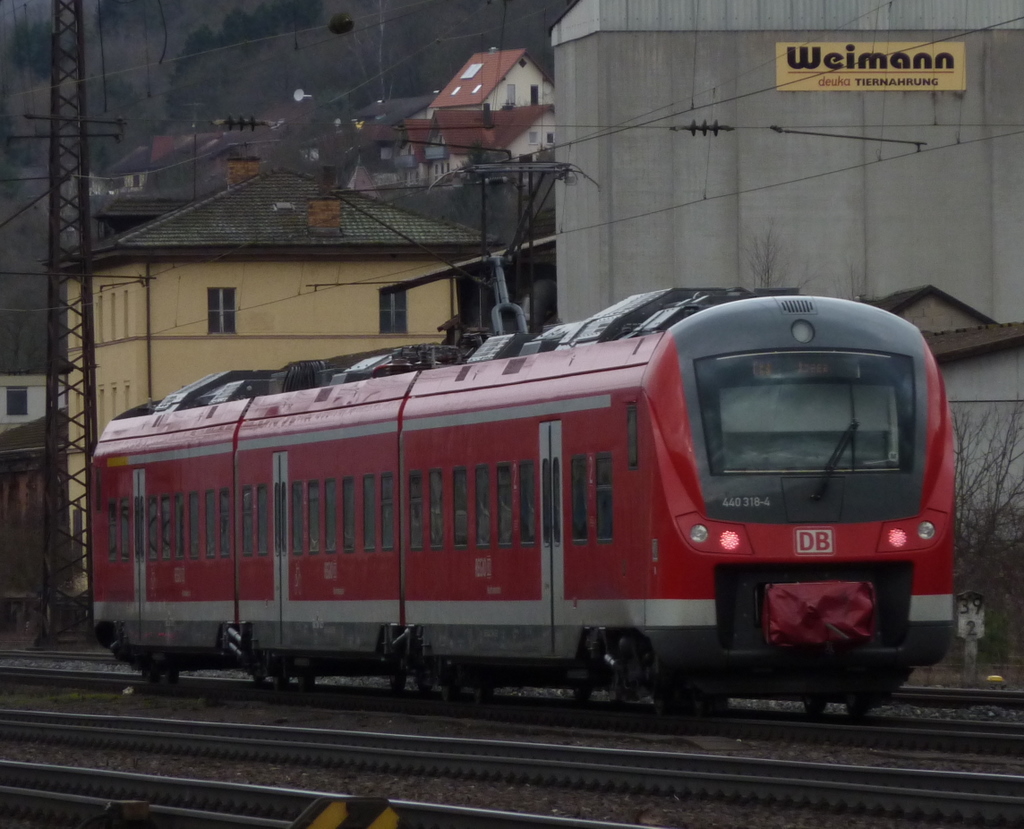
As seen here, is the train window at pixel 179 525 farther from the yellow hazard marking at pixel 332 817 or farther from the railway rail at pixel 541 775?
the yellow hazard marking at pixel 332 817

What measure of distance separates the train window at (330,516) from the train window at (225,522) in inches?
97.5

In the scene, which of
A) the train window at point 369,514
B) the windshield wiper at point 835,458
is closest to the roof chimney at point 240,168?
the train window at point 369,514

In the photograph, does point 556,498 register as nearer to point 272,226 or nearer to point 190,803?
point 190,803

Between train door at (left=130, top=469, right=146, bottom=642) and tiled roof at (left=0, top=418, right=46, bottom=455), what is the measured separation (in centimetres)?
3866

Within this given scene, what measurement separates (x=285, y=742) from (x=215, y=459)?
8.51 metres

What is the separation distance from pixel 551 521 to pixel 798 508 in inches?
101

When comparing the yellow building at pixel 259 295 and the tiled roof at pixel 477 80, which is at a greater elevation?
the tiled roof at pixel 477 80

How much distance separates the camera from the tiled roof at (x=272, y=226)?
61.3 m

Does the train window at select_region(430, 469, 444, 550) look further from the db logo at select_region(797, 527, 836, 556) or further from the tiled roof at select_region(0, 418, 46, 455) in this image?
the tiled roof at select_region(0, 418, 46, 455)

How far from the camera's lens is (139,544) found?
2495 cm

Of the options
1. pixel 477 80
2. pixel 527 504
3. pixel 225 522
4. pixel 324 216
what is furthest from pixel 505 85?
pixel 527 504

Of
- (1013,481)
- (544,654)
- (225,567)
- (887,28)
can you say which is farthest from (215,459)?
(887,28)

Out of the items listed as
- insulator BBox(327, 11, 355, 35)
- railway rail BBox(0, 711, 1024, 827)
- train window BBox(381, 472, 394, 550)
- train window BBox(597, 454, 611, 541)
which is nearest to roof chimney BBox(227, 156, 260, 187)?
insulator BBox(327, 11, 355, 35)

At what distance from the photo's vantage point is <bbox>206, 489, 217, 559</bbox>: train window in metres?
22.8
